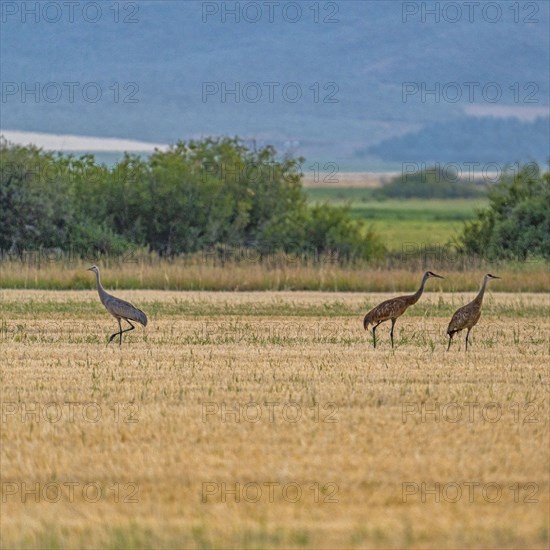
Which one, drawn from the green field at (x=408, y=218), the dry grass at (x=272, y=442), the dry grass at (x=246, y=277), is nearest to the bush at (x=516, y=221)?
the green field at (x=408, y=218)

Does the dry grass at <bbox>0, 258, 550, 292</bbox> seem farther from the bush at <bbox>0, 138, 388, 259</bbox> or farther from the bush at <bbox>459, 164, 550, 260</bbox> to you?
the bush at <bbox>0, 138, 388, 259</bbox>

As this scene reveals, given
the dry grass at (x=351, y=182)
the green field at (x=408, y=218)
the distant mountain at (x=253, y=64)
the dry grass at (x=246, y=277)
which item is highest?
the distant mountain at (x=253, y=64)

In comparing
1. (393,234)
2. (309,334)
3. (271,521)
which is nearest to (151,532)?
(271,521)

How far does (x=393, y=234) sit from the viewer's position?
85062 mm

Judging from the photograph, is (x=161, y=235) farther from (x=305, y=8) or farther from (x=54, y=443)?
(x=305, y=8)

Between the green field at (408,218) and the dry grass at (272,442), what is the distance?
31.3 m

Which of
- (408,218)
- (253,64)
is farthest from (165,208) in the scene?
(253,64)

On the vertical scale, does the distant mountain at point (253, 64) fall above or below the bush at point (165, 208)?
above

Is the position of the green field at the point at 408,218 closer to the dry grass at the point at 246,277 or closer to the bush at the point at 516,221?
the bush at the point at 516,221

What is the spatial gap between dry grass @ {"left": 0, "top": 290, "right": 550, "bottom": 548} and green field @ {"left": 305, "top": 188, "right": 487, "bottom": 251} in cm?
3130

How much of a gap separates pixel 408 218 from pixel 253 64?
6553 cm

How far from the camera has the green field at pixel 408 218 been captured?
244ft

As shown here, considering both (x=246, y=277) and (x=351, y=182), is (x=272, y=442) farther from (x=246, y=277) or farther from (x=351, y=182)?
(x=351, y=182)

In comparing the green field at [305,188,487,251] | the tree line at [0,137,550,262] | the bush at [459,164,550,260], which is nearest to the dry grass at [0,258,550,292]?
the tree line at [0,137,550,262]
